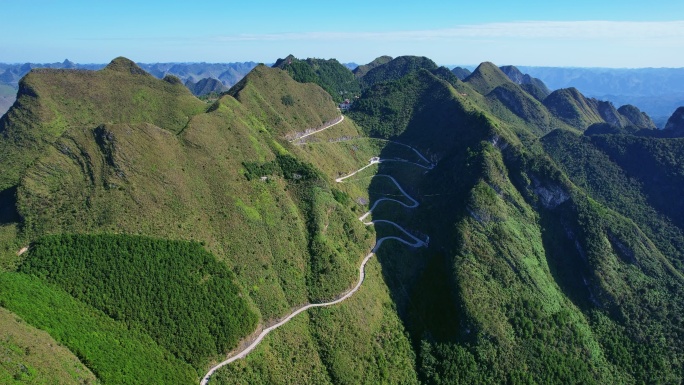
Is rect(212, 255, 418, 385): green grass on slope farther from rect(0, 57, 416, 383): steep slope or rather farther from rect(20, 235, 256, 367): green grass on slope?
rect(20, 235, 256, 367): green grass on slope

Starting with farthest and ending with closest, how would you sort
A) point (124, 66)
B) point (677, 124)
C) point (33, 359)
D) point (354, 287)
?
1. point (677, 124)
2. point (124, 66)
3. point (354, 287)
4. point (33, 359)

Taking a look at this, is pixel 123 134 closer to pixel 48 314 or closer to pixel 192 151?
pixel 192 151

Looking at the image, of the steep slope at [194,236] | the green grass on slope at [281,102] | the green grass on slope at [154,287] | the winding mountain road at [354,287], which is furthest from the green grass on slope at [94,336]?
the green grass on slope at [281,102]

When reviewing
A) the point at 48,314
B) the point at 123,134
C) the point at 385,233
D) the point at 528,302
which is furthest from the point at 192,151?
the point at 528,302

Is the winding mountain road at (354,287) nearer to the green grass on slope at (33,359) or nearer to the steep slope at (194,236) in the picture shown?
the steep slope at (194,236)

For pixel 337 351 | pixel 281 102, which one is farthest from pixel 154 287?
pixel 281 102

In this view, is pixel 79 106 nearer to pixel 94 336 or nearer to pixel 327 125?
pixel 327 125

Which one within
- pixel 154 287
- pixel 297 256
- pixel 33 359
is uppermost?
pixel 33 359
